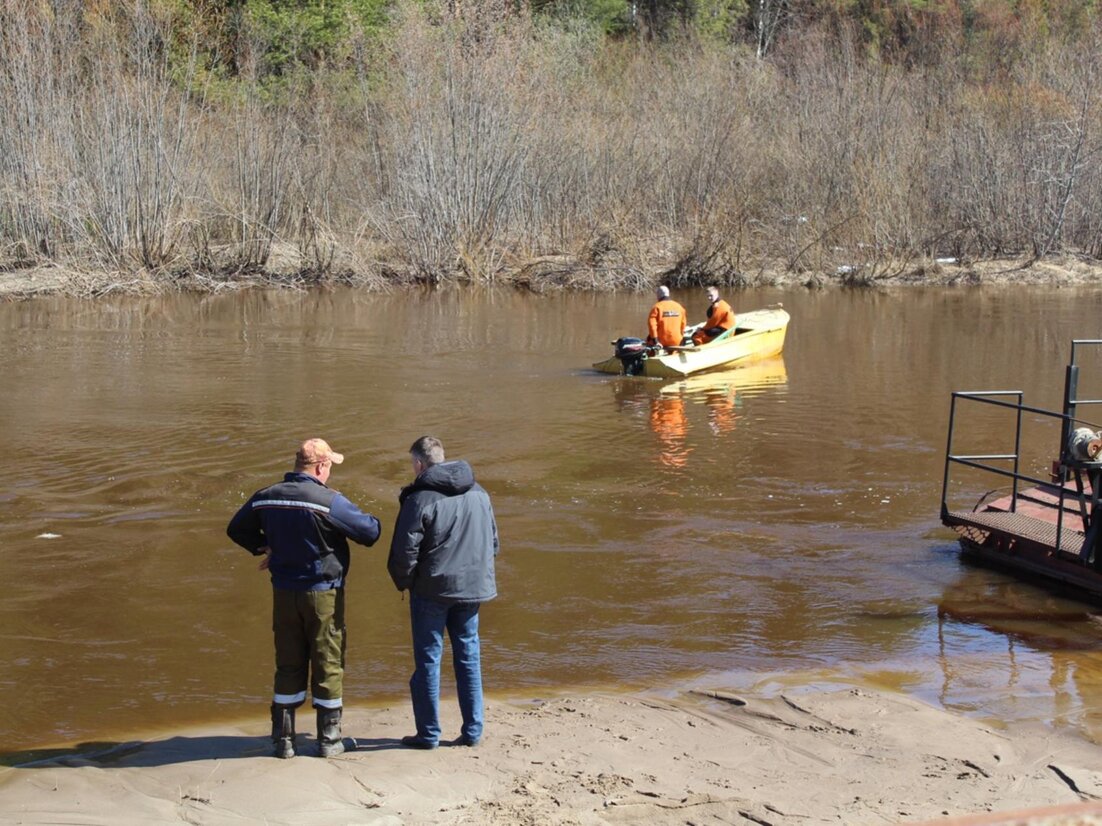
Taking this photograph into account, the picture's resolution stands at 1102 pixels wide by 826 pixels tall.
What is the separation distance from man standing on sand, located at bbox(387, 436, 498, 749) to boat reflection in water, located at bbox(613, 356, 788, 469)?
25.3ft

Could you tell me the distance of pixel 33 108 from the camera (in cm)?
2805

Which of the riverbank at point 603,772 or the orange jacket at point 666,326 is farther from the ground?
the orange jacket at point 666,326

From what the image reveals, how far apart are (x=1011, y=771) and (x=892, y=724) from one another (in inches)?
29.9

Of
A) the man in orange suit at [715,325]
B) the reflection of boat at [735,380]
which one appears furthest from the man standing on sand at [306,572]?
the man in orange suit at [715,325]

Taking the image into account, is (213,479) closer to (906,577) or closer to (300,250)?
(906,577)

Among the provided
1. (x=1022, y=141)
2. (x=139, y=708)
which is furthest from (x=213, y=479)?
(x=1022, y=141)

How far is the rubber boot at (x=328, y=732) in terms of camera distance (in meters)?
6.02

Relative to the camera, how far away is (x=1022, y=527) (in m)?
9.76

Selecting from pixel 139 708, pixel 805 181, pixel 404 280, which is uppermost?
pixel 805 181

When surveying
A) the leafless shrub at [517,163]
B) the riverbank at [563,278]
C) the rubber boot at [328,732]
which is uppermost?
the leafless shrub at [517,163]

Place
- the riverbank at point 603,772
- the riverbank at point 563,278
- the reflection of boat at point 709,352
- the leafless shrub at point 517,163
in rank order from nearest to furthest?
the riverbank at point 603,772
the reflection of boat at point 709,352
the riverbank at point 563,278
the leafless shrub at point 517,163

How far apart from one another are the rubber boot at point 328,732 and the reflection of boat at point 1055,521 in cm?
518

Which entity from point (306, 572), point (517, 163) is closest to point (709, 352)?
point (517, 163)

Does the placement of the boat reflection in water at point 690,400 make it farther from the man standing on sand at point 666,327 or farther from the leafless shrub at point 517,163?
the leafless shrub at point 517,163
